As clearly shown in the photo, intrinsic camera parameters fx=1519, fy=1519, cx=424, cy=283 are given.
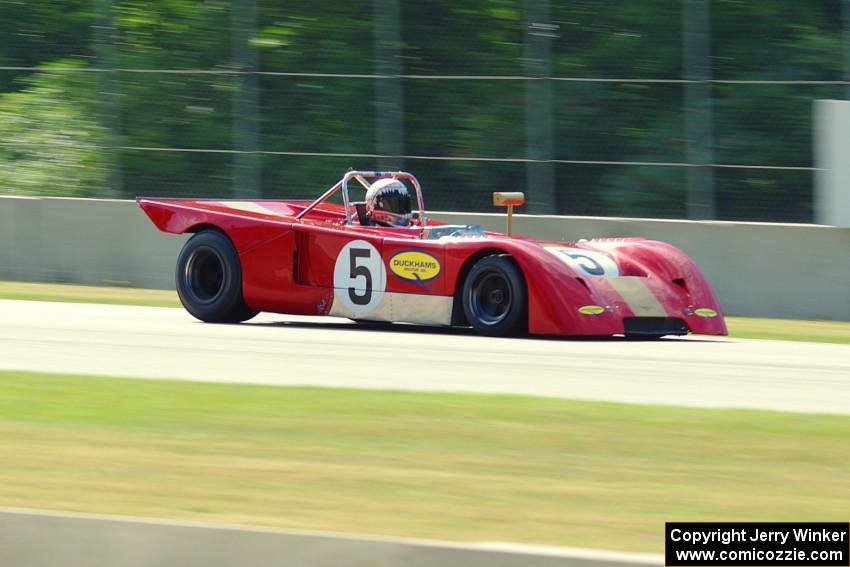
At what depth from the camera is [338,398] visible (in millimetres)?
8648

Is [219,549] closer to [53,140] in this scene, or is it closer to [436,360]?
[436,360]

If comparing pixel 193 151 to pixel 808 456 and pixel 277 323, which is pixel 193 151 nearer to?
pixel 277 323

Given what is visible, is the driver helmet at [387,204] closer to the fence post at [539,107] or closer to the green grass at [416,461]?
the fence post at [539,107]

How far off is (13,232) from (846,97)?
9.88m

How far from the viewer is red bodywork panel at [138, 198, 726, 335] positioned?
1155 cm

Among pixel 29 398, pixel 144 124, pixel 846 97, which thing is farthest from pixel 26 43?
pixel 29 398

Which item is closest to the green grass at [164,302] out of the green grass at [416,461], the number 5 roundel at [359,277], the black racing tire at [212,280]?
the black racing tire at [212,280]

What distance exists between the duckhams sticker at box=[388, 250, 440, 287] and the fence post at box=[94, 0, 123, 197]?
7.83m

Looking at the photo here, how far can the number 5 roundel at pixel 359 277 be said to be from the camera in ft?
40.5

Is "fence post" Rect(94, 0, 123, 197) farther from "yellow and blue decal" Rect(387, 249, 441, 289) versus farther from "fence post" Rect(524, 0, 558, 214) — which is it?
"yellow and blue decal" Rect(387, 249, 441, 289)

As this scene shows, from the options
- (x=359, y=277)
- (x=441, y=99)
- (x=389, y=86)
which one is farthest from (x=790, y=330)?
(x=389, y=86)

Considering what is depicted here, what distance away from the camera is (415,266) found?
12148 millimetres

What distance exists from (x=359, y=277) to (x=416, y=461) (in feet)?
19.0

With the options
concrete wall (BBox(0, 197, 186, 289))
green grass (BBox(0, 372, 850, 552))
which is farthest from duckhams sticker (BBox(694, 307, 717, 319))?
concrete wall (BBox(0, 197, 186, 289))
